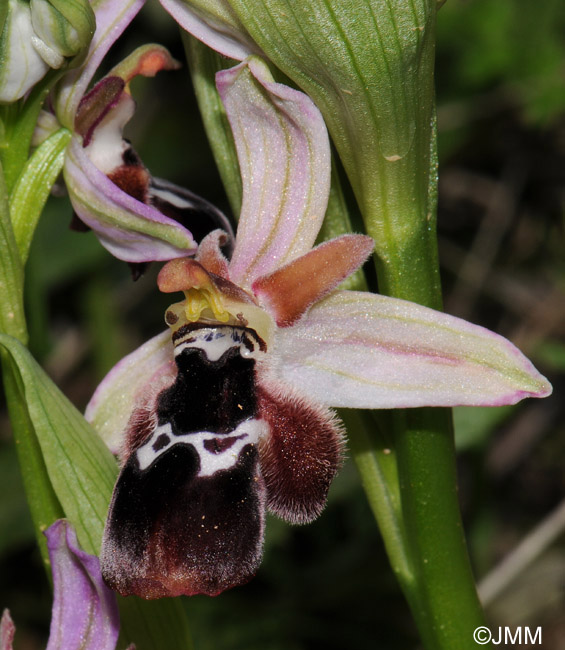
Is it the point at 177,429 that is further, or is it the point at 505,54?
the point at 505,54

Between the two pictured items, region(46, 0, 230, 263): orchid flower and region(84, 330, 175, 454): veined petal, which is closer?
region(46, 0, 230, 263): orchid flower

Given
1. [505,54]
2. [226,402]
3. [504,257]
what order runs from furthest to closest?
1. [504,257]
2. [505,54]
3. [226,402]

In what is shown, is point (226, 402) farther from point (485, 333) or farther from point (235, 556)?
point (485, 333)

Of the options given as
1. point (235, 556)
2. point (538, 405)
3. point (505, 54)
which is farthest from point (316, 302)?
point (538, 405)

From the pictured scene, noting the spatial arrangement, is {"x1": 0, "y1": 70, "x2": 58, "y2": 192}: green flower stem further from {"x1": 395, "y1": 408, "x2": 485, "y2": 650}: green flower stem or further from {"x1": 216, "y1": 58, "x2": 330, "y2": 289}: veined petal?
{"x1": 395, "y1": 408, "x2": 485, "y2": 650}: green flower stem

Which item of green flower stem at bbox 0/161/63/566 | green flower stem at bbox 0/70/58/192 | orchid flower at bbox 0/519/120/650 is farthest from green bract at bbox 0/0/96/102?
orchid flower at bbox 0/519/120/650

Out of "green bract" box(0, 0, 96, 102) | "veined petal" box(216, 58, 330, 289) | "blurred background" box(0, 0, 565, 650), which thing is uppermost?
"green bract" box(0, 0, 96, 102)
